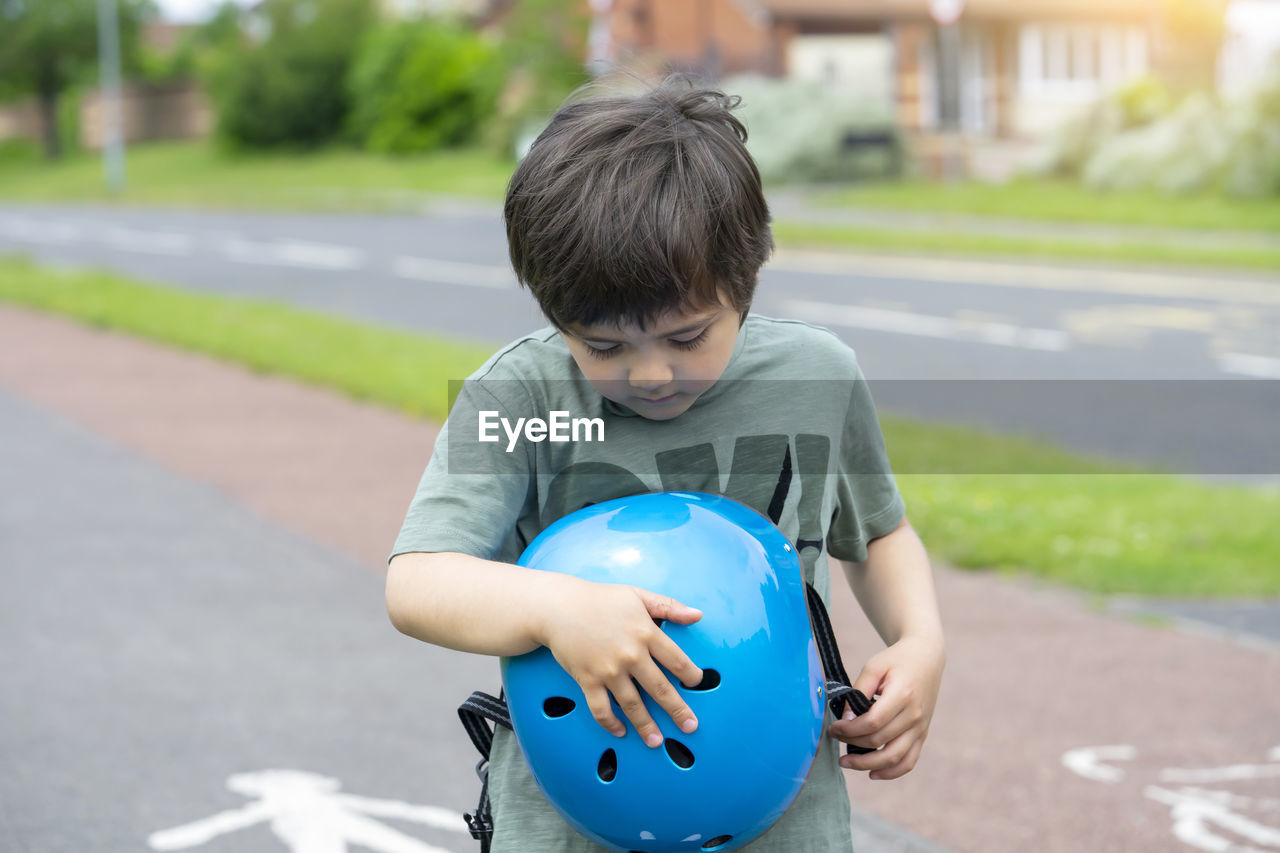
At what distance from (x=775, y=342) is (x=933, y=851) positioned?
6.29 ft

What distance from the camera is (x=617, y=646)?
1.62 m

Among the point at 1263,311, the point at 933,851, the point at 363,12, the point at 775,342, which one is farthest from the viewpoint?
the point at 363,12

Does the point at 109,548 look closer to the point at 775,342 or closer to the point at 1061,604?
the point at 1061,604

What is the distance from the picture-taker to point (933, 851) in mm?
3500

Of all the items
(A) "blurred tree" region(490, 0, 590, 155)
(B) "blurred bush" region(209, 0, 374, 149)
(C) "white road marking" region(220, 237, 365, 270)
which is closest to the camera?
(C) "white road marking" region(220, 237, 365, 270)

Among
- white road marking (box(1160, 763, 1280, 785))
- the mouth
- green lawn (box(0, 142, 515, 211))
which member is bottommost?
green lawn (box(0, 142, 515, 211))

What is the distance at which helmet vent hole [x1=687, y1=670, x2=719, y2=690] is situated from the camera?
173 centimetres

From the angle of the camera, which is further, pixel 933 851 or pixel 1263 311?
pixel 1263 311

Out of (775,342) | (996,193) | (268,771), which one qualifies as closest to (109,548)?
(268,771)

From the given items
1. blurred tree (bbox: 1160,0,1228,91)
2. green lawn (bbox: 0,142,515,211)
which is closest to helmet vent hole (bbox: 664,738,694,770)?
green lawn (bbox: 0,142,515,211)

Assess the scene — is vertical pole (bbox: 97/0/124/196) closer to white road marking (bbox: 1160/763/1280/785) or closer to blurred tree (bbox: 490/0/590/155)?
blurred tree (bbox: 490/0/590/155)

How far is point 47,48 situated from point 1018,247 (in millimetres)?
52013

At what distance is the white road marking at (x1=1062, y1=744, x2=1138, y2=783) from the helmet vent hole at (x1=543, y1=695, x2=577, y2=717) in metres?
2.57

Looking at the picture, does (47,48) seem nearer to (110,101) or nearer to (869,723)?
(110,101)
